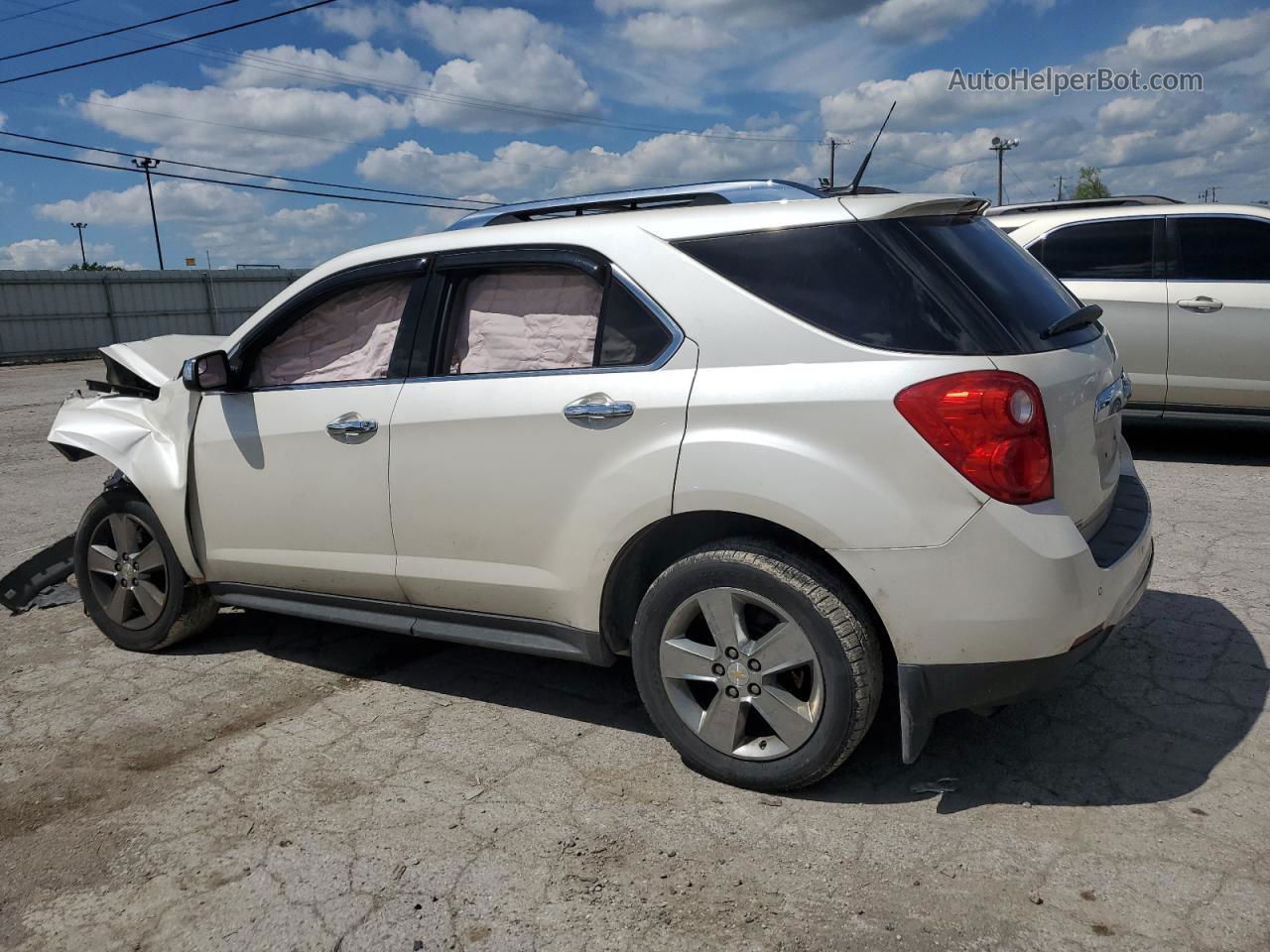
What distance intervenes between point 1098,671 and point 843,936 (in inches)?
75.4

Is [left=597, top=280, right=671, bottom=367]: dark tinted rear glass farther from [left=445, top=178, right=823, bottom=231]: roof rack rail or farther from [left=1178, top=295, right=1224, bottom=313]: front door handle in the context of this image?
[left=1178, top=295, right=1224, bottom=313]: front door handle

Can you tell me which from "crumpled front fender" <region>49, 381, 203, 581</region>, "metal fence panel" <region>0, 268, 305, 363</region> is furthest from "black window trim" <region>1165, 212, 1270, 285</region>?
"metal fence panel" <region>0, 268, 305, 363</region>

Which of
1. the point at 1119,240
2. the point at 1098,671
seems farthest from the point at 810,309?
the point at 1119,240

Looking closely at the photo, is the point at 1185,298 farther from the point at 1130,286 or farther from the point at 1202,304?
the point at 1130,286

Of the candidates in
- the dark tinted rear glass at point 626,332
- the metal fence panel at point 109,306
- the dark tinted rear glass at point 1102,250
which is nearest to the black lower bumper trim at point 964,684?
the dark tinted rear glass at point 626,332

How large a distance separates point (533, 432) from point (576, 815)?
1168mm

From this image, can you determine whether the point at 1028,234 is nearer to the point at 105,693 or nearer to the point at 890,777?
the point at 890,777

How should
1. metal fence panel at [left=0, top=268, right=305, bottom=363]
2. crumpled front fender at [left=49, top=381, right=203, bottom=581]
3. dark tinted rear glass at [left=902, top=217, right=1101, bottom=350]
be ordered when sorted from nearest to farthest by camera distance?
dark tinted rear glass at [left=902, top=217, right=1101, bottom=350] < crumpled front fender at [left=49, top=381, right=203, bottom=581] < metal fence panel at [left=0, top=268, right=305, bottom=363]

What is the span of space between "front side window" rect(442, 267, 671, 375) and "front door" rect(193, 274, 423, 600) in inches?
9.6

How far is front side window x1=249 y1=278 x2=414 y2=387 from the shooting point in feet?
12.8

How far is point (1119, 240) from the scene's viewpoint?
24.9ft

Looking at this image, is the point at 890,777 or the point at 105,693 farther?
the point at 105,693

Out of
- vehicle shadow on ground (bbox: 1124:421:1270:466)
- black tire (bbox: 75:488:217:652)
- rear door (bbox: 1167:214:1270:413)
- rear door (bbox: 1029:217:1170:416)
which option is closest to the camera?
black tire (bbox: 75:488:217:652)

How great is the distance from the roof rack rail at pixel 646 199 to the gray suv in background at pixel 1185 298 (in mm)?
4925
